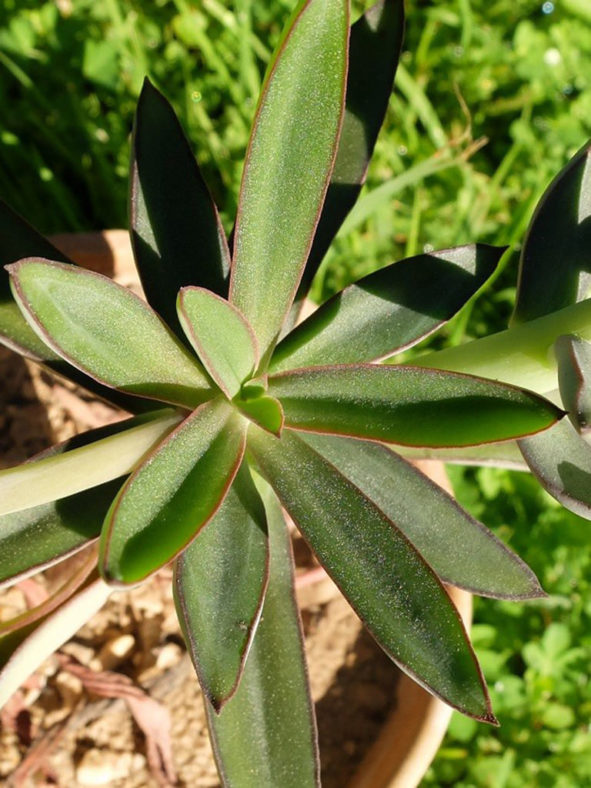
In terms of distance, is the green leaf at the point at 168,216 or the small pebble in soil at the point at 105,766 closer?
the green leaf at the point at 168,216

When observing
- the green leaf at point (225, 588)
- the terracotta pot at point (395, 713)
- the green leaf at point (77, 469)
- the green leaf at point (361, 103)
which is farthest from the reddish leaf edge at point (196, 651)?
the terracotta pot at point (395, 713)

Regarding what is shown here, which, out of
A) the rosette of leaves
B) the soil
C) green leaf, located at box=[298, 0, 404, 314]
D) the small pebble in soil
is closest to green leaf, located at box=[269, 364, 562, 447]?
the rosette of leaves

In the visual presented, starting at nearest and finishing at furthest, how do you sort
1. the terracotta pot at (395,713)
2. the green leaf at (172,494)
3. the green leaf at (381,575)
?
the green leaf at (172,494) < the green leaf at (381,575) < the terracotta pot at (395,713)

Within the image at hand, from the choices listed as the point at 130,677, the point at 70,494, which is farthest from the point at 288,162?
the point at 130,677

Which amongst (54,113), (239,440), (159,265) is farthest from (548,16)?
(239,440)

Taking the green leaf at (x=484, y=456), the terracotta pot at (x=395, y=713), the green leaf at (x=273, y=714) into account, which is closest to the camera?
the green leaf at (x=273, y=714)

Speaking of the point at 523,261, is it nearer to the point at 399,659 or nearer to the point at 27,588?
the point at 399,659

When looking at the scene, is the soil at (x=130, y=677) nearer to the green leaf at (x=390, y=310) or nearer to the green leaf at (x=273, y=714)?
the green leaf at (x=273, y=714)

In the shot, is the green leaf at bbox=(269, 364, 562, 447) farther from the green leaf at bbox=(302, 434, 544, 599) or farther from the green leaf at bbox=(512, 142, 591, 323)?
the green leaf at bbox=(512, 142, 591, 323)
